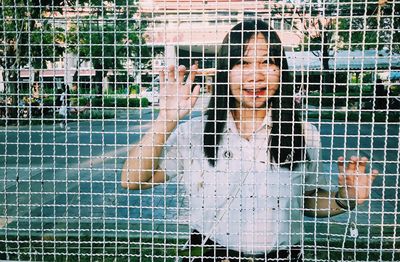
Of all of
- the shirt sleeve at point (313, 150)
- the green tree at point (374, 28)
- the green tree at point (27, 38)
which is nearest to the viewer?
the green tree at point (374, 28)

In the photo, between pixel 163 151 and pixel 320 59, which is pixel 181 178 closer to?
pixel 163 151

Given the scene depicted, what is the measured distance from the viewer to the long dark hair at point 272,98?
54.1 inches

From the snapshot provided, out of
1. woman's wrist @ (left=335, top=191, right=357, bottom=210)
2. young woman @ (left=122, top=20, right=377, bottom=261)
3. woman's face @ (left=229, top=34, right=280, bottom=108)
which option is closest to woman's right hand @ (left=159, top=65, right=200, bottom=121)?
young woman @ (left=122, top=20, right=377, bottom=261)

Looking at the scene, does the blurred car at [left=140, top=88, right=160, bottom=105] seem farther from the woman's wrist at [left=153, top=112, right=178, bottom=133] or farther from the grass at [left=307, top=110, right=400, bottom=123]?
the grass at [left=307, top=110, right=400, bottom=123]

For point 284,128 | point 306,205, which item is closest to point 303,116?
point 284,128

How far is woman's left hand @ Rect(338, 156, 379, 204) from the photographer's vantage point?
4.54 feet

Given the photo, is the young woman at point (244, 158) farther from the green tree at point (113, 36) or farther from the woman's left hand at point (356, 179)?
the green tree at point (113, 36)

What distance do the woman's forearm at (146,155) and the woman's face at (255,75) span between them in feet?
0.81

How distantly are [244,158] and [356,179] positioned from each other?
38 cm

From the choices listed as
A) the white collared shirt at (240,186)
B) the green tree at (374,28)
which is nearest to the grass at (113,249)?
the white collared shirt at (240,186)

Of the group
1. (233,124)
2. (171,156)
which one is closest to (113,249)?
(171,156)

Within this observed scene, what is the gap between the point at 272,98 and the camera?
146 cm

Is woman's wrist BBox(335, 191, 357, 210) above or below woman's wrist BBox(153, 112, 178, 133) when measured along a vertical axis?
below

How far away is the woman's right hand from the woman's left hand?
0.52 m
